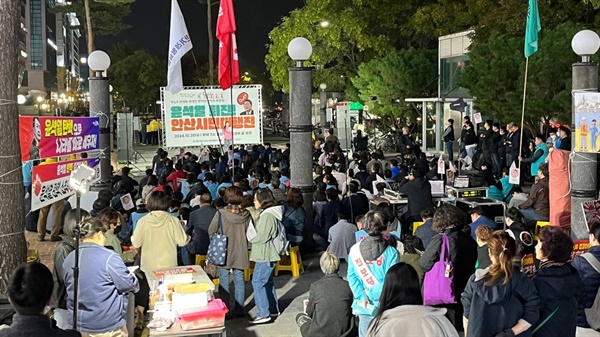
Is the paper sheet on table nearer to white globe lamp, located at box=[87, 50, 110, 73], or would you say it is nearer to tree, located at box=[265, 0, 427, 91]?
white globe lamp, located at box=[87, 50, 110, 73]

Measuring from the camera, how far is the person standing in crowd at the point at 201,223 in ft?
32.7

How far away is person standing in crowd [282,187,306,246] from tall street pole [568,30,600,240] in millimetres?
4093

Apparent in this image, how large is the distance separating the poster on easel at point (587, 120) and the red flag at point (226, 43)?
582 cm

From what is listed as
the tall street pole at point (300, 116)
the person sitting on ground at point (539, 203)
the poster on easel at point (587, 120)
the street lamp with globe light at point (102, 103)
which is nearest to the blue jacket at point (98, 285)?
the tall street pole at point (300, 116)

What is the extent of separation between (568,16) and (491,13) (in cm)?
273

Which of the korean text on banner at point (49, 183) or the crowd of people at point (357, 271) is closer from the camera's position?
the crowd of people at point (357, 271)

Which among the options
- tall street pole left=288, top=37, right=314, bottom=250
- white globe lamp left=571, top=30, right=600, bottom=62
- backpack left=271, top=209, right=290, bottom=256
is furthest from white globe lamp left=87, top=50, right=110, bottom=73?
white globe lamp left=571, top=30, right=600, bottom=62

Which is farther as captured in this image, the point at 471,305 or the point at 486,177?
the point at 486,177

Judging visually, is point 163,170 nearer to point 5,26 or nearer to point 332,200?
point 332,200

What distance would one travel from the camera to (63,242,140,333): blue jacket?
5984 millimetres

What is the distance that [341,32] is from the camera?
37.3 metres

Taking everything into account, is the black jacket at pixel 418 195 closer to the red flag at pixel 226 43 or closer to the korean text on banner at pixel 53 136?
the red flag at pixel 226 43

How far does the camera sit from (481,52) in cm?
2339

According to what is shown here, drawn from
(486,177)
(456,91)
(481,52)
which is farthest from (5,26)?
(456,91)
